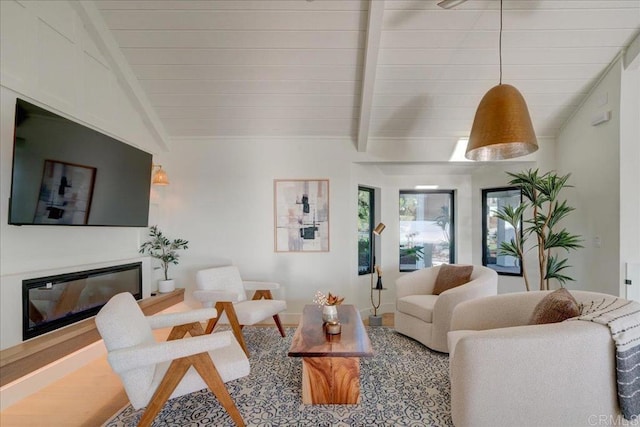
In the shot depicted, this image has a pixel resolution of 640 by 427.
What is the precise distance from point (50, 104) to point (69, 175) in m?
0.62

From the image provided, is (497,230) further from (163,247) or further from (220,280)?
(163,247)

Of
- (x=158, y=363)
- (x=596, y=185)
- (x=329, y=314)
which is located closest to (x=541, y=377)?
(x=329, y=314)

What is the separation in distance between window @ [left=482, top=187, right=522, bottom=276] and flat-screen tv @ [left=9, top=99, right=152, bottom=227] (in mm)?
4812

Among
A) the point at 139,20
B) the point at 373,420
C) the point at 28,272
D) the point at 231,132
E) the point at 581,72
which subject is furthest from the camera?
the point at 231,132

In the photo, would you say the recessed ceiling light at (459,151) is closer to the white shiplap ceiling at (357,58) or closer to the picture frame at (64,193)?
the white shiplap ceiling at (357,58)

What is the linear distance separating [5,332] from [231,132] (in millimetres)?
2929

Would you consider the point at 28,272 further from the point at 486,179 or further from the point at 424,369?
the point at 486,179

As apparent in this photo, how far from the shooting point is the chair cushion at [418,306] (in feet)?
10.1

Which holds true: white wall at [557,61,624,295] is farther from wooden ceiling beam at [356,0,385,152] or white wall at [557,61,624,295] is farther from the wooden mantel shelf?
the wooden mantel shelf

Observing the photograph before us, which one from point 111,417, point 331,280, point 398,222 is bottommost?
point 111,417

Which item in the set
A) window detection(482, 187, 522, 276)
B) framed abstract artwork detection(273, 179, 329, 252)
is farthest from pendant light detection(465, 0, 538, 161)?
window detection(482, 187, 522, 276)

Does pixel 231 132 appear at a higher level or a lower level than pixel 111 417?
higher

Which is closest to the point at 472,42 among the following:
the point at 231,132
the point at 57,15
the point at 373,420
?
the point at 231,132

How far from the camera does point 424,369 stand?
2.66m
